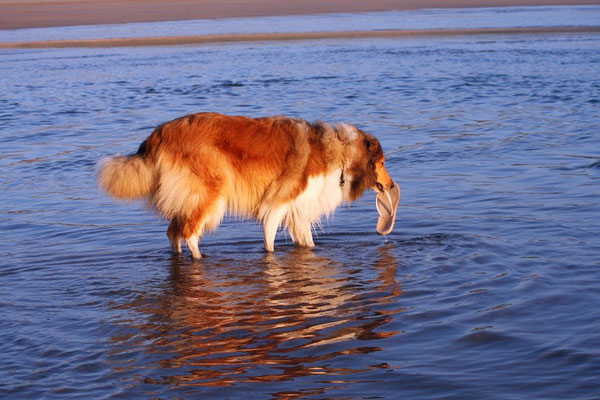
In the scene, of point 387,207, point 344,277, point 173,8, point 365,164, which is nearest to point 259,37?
point 173,8

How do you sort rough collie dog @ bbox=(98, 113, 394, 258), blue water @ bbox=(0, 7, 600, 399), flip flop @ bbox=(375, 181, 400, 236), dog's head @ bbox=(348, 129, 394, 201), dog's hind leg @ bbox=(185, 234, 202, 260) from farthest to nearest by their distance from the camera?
1. flip flop @ bbox=(375, 181, 400, 236)
2. dog's head @ bbox=(348, 129, 394, 201)
3. dog's hind leg @ bbox=(185, 234, 202, 260)
4. rough collie dog @ bbox=(98, 113, 394, 258)
5. blue water @ bbox=(0, 7, 600, 399)

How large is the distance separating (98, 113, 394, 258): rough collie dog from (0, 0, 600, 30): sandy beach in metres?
28.8

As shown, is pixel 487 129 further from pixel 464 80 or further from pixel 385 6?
pixel 385 6

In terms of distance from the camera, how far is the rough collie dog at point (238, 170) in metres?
6.82

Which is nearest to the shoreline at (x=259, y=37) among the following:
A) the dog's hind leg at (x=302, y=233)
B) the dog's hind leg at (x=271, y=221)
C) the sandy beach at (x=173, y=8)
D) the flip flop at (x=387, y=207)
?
the sandy beach at (x=173, y=8)

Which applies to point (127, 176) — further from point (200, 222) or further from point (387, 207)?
point (387, 207)

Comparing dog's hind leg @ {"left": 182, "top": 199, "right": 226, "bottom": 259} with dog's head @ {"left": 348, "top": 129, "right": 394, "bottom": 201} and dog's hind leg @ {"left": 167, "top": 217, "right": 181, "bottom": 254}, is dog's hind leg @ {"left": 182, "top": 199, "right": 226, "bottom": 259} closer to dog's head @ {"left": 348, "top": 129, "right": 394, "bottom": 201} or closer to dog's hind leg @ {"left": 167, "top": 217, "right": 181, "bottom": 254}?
dog's hind leg @ {"left": 167, "top": 217, "right": 181, "bottom": 254}

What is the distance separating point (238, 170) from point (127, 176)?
0.94m

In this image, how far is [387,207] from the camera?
7637 mm

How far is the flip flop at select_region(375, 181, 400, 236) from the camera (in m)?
7.55

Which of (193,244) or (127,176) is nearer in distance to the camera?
(127,176)

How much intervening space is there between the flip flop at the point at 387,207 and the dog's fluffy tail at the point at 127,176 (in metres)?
2.16

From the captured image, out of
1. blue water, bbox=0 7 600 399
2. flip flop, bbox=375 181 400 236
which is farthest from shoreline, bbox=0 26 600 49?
flip flop, bbox=375 181 400 236

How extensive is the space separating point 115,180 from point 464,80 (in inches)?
436
